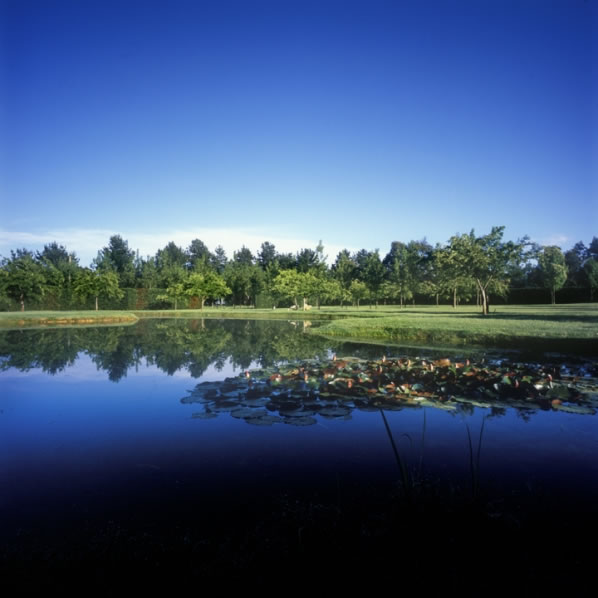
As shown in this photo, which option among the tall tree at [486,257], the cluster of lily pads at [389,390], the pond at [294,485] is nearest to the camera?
the pond at [294,485]

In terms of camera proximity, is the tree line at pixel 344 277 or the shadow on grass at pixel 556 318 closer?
the shadow on grass at pixel 556 318

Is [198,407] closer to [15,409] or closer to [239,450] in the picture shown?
[239,450]

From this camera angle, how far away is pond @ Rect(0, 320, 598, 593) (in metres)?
2.26

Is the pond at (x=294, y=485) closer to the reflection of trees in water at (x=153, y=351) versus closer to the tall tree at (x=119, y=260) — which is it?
the reflection of trees in water at (x=153, y=351)

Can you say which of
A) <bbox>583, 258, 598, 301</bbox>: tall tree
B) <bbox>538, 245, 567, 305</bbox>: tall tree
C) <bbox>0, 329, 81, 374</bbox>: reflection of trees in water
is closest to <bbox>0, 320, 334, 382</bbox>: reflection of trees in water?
<bbox>0, 329, 81, 374</bbox>: reflection of trees in water

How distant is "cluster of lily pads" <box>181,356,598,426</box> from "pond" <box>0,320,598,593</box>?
49 millimetres

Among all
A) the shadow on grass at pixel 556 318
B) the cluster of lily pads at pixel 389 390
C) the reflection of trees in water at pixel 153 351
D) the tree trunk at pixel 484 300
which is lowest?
the reflection of trees in water at pixel 153 351

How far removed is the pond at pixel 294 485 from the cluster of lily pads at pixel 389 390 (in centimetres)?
5

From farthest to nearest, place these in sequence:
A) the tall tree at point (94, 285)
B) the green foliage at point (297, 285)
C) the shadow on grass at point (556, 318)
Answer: the green foliage at point (297, 285), the tall tree at point (94, 285), the shadow on grass at point (556, 318)

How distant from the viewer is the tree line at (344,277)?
24.9 m

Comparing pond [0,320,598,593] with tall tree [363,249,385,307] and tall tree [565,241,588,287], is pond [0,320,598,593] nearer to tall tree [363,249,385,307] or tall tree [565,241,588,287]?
tall tree [363,249,385,307]

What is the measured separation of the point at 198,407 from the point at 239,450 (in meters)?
1.80

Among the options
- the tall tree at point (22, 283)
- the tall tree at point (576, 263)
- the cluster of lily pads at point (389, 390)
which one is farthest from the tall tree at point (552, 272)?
the tall tree at point (22, 283)

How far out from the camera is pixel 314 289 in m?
36.0
